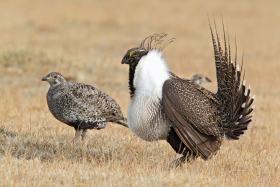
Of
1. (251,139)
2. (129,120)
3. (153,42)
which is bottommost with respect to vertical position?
(251,139)

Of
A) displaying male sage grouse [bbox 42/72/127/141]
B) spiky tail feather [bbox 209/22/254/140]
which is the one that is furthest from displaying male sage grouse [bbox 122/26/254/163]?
displaying male sage grouse [bbox 42/72/127/141]

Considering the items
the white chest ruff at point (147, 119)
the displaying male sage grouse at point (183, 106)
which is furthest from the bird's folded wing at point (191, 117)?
the white chest ruff at point (147, 119)

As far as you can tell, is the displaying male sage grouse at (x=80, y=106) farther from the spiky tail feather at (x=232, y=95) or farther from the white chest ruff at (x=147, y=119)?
the spiky tail feather at (x=232, y=95)

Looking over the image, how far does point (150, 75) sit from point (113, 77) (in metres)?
9.26

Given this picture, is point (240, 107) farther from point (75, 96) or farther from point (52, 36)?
point (52, 36)

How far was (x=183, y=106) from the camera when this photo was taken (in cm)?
785

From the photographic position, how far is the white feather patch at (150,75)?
7801mm

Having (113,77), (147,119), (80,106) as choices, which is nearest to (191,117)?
(147,119)

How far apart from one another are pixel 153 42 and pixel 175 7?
77.1 ft

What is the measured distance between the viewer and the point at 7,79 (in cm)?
1530

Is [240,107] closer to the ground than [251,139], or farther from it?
farther from it

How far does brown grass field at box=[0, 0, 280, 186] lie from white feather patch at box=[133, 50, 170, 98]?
0.79m

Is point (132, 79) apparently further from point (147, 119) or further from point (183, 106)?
point (183, 106)

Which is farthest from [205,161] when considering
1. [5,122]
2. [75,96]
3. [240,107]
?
[5,122]
